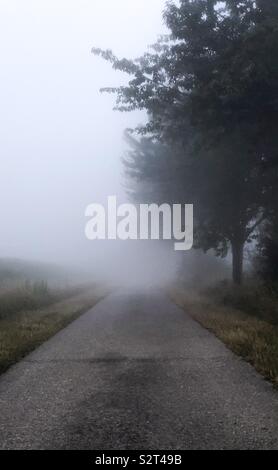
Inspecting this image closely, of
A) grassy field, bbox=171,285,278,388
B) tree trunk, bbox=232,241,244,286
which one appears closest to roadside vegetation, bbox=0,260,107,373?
grassy field, bbox=171,285,278,388

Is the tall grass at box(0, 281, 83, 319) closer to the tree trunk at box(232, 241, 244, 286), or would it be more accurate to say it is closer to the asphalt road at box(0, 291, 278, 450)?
the asphalt road at box(0, 291, 278, 450)

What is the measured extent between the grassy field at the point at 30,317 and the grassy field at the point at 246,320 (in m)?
4.22

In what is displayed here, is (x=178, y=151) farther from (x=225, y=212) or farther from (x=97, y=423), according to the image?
(x=97, y=423)

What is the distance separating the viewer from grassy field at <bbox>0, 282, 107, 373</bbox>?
1080 centimetres

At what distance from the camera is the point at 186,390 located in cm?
768

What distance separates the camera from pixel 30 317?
51.8 ft

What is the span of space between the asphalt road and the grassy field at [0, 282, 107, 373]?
37 cm

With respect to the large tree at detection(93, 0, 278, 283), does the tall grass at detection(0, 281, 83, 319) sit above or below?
below

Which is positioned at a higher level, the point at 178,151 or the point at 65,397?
the point at 178,151

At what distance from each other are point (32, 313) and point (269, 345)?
916 cm

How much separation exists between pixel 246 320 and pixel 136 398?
7725 millimetres

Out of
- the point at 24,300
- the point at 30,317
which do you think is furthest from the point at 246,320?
the point at 24,300

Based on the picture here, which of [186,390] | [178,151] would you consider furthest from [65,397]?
[178,151]
